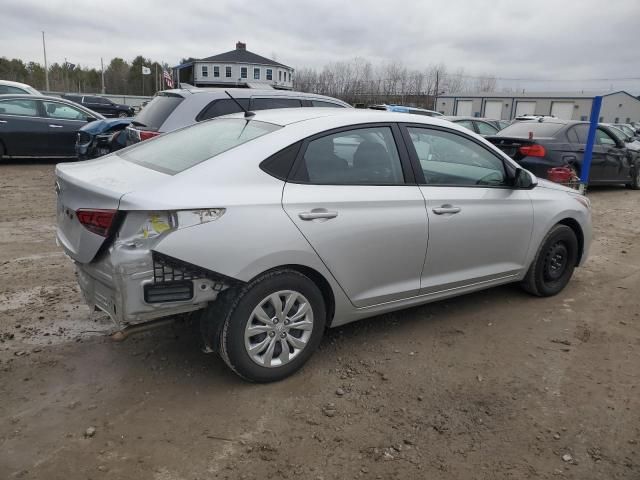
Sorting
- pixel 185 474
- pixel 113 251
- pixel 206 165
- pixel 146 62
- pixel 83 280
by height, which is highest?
pixel 146 62

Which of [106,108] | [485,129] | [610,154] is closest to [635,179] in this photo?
[610,154]

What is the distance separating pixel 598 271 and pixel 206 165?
484cm

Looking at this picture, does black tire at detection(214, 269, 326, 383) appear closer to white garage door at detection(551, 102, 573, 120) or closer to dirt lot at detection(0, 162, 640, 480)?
dirt lot at detection(0, 162, 640, 480)

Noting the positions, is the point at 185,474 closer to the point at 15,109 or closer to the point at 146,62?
the point at 15,109

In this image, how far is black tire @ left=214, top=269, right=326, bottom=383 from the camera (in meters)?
3.01

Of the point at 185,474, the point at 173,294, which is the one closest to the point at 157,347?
the point at 173,294

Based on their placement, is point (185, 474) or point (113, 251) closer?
point (185, 474)

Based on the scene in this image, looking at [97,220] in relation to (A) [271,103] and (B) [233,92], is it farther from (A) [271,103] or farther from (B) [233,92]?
(A) [271,103]

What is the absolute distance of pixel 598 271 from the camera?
19.5 feet

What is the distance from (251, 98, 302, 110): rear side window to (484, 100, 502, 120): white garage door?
196ft

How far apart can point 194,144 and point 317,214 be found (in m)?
1.03

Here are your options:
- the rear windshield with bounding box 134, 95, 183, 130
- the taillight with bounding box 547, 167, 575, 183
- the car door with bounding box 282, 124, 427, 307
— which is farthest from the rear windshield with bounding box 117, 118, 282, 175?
the taillight with bounding box 547, 167, 575, 183

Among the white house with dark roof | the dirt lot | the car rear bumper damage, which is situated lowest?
the dirt lot

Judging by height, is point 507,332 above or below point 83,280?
below
